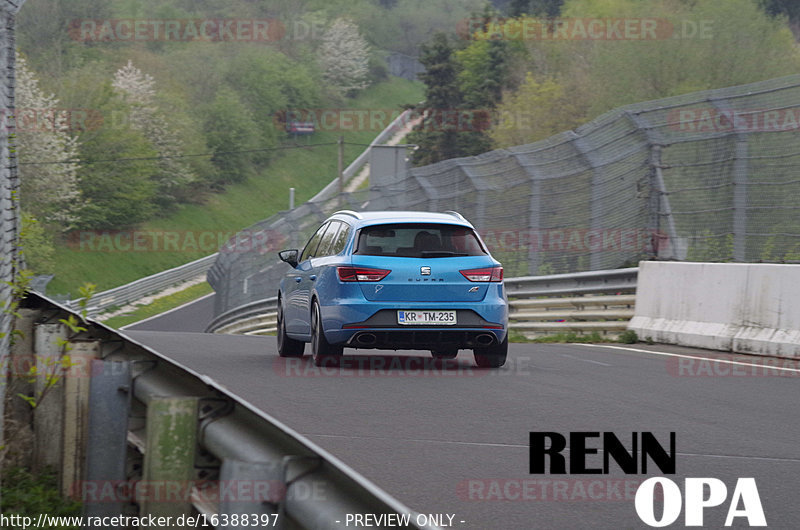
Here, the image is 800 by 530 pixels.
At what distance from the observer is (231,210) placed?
92.0 meters

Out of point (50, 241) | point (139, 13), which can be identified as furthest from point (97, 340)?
point (139, 13)

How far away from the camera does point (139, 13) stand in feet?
445

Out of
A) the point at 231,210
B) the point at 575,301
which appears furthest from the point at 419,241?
the point at 231,210

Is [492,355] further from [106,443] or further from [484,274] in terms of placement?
[106,443]

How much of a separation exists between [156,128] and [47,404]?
86257 millimetres

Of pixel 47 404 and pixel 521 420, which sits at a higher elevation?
pixel 47 404

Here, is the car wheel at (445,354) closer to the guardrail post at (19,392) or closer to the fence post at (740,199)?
the fence post at (740,199)

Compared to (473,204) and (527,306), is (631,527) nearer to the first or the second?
(527,306)

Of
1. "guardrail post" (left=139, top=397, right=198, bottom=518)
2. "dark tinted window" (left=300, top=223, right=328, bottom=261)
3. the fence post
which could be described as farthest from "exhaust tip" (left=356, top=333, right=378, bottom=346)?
"guardrail post" (left=139, top=397, right=198, bottom=518)

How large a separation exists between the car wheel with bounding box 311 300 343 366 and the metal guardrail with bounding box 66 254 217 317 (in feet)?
150

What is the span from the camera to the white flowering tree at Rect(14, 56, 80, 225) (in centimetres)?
7031

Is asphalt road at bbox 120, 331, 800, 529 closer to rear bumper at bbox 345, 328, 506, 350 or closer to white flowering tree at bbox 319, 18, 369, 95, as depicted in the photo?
rear bumper at bbox 345, 328, 506, 350

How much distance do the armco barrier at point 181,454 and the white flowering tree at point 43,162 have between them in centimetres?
6613

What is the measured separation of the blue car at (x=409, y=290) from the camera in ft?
37.6
